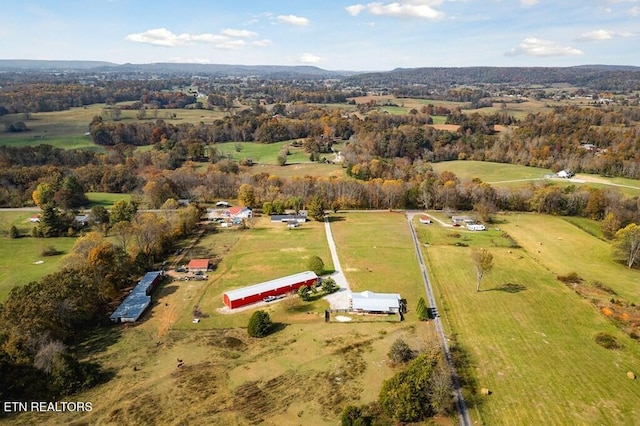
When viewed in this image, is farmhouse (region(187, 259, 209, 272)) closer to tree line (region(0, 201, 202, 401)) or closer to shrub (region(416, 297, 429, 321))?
tree line (region(0, 201, 202, 401))

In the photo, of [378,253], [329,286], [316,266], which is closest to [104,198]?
[316,266]

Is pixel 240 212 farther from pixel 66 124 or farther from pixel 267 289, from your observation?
pixel 66 124

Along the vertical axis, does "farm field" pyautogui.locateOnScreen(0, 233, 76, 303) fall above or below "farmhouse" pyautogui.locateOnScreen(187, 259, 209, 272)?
below

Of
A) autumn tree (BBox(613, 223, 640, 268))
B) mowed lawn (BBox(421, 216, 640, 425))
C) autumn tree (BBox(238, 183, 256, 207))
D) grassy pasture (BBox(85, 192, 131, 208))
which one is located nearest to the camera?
mowed lawn (BBox(421, 216, 640, 425))

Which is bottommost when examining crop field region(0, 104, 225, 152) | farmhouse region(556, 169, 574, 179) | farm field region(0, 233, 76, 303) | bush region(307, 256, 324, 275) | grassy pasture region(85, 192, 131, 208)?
farm field region(0, 233, 76, 303)

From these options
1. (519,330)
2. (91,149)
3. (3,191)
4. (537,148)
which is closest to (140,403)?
(519,330)

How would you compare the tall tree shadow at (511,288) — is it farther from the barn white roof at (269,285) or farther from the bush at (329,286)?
the barn white roof at (269,285)

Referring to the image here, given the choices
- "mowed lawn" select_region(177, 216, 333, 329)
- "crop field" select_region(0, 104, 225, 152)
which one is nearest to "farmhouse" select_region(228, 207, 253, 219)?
"mowed lawn" select_region(177, 216, 333, 329)

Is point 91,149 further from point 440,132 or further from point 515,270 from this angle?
point 515,270
